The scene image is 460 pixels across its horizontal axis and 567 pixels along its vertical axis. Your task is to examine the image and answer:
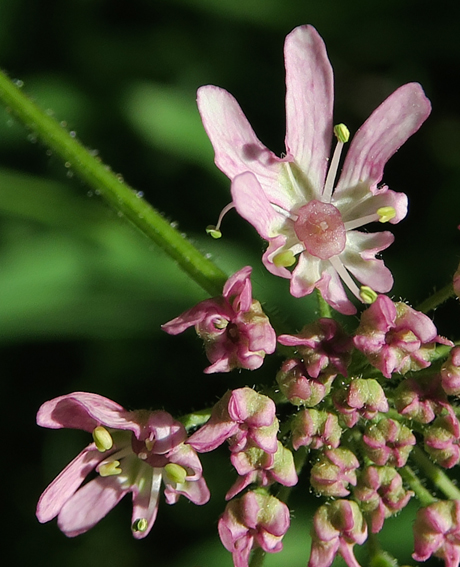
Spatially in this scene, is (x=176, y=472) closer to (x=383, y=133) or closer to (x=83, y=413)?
(x=83, y=413)

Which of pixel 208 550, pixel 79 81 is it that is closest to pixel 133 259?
pixel 79 81

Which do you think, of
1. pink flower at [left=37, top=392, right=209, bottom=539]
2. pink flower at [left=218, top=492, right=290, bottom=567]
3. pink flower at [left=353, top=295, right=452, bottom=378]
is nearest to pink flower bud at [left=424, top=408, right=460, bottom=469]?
pink flower at [left=353, top=295, right=452, bottom=378]

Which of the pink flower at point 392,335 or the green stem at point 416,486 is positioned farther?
the green stem at point 416,486

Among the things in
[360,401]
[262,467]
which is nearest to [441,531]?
[360,401]

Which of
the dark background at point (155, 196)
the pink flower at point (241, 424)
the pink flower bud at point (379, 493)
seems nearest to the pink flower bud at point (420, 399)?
the pink flower bud at point (379, 493)

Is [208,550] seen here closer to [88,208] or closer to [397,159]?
[88,208]

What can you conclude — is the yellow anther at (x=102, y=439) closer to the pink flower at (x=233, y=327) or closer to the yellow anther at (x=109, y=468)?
the yellow anther at (x=109, y=468)
